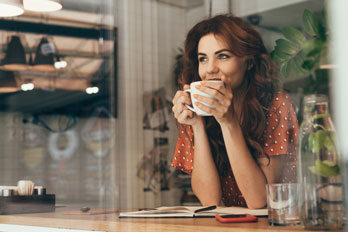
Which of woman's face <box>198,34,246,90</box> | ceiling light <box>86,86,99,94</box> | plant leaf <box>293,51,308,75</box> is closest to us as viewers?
plant leaf <box>293,51,308,75</box>

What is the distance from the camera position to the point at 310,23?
3.73 ft

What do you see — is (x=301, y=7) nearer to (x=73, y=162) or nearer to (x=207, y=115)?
(x=207, y=115)

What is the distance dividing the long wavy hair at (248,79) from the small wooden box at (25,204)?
600mm

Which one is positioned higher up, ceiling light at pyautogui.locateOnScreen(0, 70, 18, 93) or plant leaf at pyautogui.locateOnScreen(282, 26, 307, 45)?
ceiling light at pyautogui.locateOnScreen(0, 70, 18, 93)

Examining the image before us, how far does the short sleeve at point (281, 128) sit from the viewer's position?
1.20 meters

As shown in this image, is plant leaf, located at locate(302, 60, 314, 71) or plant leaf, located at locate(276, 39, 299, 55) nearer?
plant leaf, located at locate(302, 60, 314, 71)

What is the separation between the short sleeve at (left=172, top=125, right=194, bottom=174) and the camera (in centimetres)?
148

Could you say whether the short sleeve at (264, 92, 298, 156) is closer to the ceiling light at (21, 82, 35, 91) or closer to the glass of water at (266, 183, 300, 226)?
the glass of water at (266, 183, 300, 226)

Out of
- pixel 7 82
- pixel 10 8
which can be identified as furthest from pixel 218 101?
pixel 7 82

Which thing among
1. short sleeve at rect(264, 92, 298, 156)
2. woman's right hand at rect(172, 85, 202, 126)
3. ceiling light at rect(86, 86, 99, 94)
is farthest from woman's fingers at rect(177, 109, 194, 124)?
ceiling light at rect(86, 86, 99, 94)

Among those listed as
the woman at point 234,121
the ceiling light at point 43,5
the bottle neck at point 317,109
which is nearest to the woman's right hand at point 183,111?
the woman at point 234,121

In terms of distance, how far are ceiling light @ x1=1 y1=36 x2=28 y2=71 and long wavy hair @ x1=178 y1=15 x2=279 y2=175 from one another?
117 centimetres

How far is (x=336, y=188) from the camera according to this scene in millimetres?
758

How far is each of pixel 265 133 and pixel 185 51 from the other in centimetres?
42
